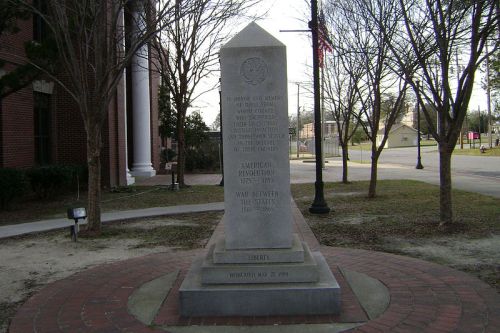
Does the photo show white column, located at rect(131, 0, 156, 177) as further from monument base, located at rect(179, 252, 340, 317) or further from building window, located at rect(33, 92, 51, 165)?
monument base, located at rect(179, 252, 340, 317)

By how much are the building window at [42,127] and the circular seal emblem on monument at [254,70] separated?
1400 centimetres

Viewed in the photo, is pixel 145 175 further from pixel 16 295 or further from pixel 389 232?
pixel 16 295

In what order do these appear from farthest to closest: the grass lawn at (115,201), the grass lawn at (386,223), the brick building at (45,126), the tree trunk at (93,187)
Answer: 1. the brick building at (45,126)
2. the grass lawn at (115,201)
3. the tree trunk at (93,187)
4. the grass lawn at (386,223)

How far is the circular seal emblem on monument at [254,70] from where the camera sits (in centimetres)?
510

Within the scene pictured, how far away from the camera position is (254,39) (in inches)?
202

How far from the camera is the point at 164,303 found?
16.3 ft

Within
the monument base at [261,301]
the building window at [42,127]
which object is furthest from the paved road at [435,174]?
the monument base at [261,301]

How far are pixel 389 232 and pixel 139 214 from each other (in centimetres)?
600

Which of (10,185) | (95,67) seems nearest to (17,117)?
(10,185)

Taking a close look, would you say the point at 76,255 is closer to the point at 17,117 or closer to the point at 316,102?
the point at 316,102

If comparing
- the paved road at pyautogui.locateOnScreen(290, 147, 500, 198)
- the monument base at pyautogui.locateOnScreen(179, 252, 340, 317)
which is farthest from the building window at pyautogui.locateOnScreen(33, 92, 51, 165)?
the monument base at pyautogui.locateOnScreen(179, 252, 340, 317)

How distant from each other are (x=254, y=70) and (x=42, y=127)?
14.6 metres

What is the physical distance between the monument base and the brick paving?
8 cm

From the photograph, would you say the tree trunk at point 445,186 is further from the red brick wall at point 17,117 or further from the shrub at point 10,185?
the red brick wall at point 17,117
